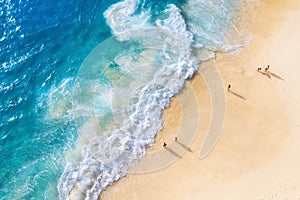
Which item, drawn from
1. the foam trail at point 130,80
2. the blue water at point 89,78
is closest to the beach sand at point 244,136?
the foam trail at point 130,80

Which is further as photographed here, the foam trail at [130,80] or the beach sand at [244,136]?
the foam trail at [130,80]

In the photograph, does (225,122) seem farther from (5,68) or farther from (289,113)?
(5,68)

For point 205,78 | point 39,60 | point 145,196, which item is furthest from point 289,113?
point 39,60

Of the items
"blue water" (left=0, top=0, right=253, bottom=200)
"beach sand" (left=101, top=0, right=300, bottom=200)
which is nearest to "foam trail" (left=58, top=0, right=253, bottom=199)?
"blue water" (left=0, top=0, right=253, bottom=200)

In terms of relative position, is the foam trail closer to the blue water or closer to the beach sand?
the blue water

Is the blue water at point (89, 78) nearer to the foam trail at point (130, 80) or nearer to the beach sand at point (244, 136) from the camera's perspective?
A: the foam trail at point (130, 80)

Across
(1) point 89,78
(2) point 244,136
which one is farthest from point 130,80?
(2) point 244,136
